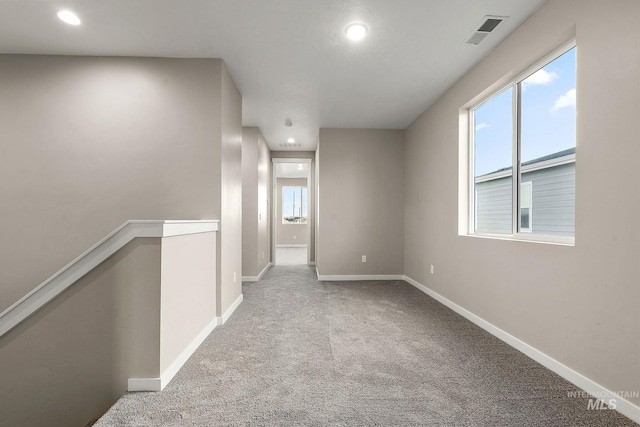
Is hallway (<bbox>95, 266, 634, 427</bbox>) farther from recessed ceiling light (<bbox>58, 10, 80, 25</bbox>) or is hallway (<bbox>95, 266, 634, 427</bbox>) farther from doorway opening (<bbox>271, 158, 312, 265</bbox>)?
doorway opening (<bbox>271, 158, 312, 265</bbox>)

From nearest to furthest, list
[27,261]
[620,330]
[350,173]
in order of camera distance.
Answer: [620,330] → [27,261] → [350,173]

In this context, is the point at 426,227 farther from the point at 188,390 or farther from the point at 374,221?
the point at 188,390

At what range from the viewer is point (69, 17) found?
231cm

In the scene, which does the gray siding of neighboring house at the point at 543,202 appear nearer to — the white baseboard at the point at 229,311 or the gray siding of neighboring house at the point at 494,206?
the gray siding of neighboring house at the point at 494,206

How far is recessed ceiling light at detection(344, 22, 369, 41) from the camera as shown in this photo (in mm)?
2365

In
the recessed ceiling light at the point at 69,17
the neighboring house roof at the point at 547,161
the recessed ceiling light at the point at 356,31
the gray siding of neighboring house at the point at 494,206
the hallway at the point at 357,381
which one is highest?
the recessed ceiling light at the point at 69,17

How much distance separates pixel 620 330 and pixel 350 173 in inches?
157

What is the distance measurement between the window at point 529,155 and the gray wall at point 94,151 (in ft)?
9.16

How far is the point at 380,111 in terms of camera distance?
434cm

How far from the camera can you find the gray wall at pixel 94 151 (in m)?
2.81

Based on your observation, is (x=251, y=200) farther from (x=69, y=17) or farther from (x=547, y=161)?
(x=547, y=161)

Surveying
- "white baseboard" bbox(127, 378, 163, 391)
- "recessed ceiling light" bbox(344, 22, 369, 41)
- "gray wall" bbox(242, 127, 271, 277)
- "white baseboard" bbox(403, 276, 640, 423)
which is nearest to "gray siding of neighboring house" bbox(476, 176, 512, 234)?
"white baseboard" bbox(403, 276, 640, 423)

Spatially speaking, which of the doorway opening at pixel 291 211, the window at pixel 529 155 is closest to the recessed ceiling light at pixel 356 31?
the window at pixel 529 155

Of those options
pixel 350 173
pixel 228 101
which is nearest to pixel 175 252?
pixel 228 101
